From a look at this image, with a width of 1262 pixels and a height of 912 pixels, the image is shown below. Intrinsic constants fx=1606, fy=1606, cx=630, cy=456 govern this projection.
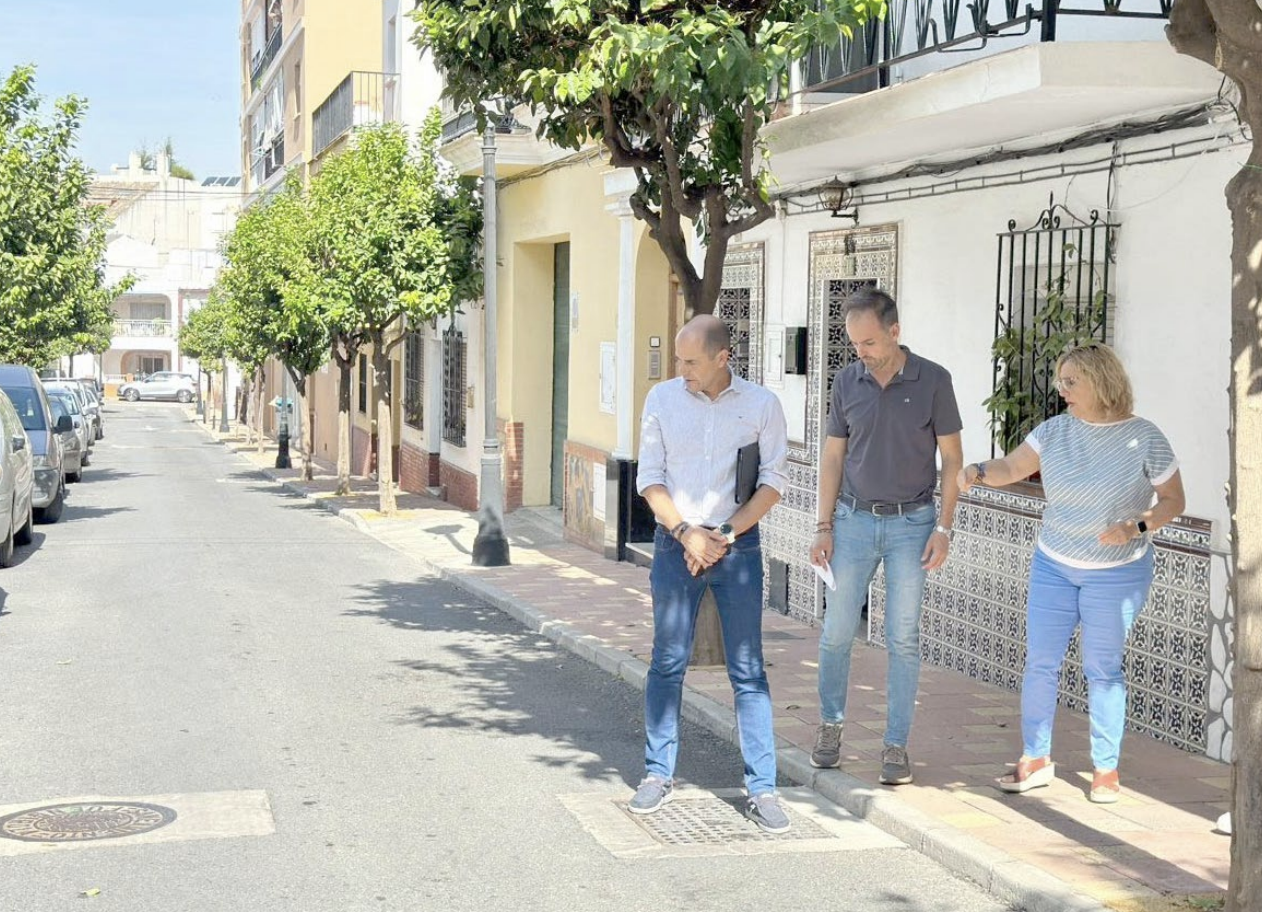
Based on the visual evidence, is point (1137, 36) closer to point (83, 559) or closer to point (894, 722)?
point (894, 722)

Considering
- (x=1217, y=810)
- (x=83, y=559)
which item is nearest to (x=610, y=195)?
(x=83, y=559)

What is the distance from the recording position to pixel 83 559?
15.9 m

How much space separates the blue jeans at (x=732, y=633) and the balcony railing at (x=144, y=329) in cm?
8989

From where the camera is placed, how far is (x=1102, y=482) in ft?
21.0

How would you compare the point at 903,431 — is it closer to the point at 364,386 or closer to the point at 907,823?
the point at 907,823

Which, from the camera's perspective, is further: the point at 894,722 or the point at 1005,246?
the point at 1005,246

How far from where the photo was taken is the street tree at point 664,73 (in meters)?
8.30

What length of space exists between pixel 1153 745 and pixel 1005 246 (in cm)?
317

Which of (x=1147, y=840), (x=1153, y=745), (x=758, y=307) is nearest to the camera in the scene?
(x=1147, y=840)

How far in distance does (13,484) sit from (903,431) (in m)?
10.7

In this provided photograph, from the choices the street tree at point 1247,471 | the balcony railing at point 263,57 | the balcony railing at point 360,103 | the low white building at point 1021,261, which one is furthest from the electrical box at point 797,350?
the balcony railing at point 263,57

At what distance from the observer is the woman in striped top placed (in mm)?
6340

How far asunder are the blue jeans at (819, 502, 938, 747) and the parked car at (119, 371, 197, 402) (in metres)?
83.4

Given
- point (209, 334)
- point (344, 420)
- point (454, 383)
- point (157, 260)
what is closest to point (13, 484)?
point (454, 383)
